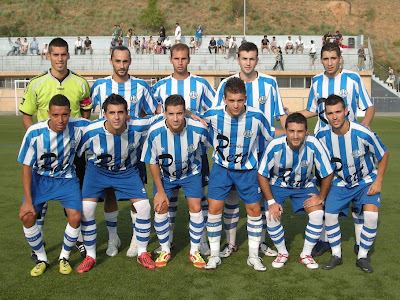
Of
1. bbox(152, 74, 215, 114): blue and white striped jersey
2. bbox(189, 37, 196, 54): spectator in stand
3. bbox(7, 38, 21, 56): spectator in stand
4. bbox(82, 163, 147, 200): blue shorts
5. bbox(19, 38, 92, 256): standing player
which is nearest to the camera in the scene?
bbox(82, 163, 147, 200): blue shorts

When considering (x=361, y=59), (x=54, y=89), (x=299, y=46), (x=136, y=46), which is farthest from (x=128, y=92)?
(x=299, y=46)

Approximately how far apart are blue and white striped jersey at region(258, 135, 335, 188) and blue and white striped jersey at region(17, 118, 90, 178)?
171 centimetres

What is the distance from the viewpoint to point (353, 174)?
4668 mm

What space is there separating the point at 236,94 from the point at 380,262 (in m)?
2.09

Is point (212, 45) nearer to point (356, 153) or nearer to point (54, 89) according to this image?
point (54, 89)

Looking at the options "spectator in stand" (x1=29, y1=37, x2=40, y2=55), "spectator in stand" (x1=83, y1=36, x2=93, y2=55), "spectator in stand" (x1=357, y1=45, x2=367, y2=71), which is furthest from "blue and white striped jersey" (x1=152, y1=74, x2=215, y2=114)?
"spectator in stand" (x1=29, y1=37, x2=40, y2=55)

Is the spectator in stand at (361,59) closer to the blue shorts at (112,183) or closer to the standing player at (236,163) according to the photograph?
the standing player at (236,163)

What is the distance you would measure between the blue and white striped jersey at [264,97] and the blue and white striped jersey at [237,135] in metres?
0.34

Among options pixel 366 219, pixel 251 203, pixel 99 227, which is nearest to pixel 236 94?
pixel 251 203

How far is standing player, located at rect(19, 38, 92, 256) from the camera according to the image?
484 cm

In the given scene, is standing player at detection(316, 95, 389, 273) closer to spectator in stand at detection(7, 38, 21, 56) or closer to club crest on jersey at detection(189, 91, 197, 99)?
club crest on jersey at detection(189, 91, 197, 99)

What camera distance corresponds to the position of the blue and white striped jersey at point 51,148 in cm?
439

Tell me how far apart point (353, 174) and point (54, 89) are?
9.74 feet

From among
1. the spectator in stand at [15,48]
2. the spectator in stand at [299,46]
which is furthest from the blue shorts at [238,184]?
the spectator in stand at [15,48]
